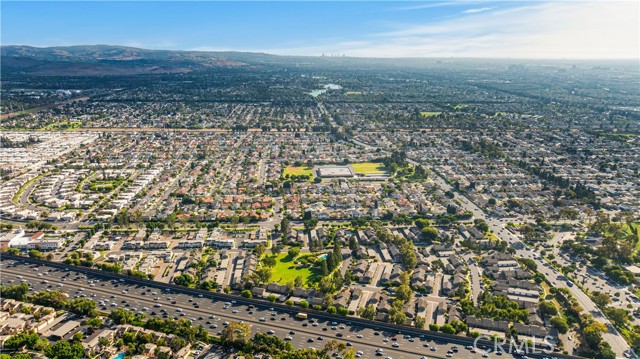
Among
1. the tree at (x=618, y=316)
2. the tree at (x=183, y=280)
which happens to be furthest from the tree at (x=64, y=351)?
the tree at (x=618, y=316)

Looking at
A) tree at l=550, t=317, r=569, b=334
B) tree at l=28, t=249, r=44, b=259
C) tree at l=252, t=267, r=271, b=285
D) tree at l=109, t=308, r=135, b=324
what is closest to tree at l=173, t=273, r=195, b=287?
tree at l=109, t=308, r=135, b=324

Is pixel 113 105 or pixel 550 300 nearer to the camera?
pixel 550 300

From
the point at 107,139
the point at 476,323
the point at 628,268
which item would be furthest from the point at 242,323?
the point at 107,139

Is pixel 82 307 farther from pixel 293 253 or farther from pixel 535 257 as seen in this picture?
pixel 535 257

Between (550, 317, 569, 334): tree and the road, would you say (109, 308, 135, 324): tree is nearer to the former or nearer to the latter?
(550, 317, 569, 334): tree

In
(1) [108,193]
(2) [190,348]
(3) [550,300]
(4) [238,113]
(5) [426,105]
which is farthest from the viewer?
→ (5) [426,105]

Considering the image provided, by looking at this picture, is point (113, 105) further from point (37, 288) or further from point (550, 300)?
point (550, 300)

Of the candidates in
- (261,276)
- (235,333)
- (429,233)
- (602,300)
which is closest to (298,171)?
(429,233)
